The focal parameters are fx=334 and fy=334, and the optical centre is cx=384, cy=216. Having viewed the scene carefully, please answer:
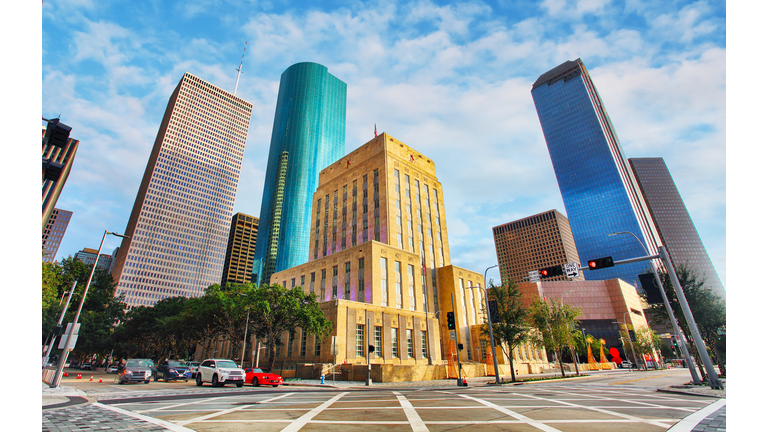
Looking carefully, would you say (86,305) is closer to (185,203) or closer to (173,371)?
(173,371)

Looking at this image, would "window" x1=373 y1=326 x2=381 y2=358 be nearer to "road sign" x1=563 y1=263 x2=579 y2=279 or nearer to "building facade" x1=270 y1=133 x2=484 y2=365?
"building facade" x1=270 y1=133 x2=484 y2=365

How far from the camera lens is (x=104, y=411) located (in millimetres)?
11375

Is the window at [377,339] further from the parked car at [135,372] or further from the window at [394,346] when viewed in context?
the parked car at [135,372]

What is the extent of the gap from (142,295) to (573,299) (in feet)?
591

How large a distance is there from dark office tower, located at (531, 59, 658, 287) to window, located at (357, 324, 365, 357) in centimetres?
14755

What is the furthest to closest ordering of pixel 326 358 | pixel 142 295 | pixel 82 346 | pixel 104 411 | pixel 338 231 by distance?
pixel 142 295 < pixel 338 231 < pixel 82 346 < pixel 326 358 < pixel 104 411

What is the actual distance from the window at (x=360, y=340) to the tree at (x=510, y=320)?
18.3 m

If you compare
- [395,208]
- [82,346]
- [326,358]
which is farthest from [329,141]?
[326,358]

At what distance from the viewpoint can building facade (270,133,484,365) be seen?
48000mm

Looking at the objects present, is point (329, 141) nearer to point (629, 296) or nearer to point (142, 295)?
point (142, 295)

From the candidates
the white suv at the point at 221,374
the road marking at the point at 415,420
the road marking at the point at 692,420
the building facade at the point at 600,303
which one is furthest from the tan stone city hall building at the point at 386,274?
the building facade at the point at 600,303

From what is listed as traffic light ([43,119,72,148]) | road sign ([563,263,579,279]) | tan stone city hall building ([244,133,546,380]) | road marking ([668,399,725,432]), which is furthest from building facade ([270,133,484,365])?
traffic light ([43,119,72,148])

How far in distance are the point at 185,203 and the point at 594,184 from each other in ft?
696

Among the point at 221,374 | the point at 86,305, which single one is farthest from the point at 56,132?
the point at 86,305
